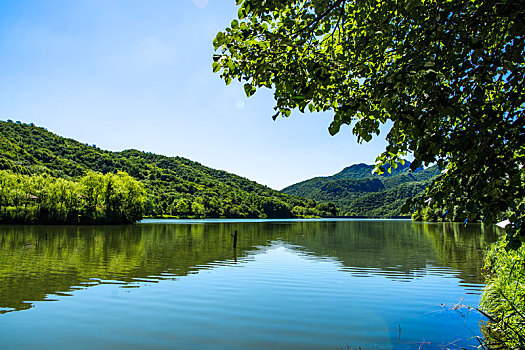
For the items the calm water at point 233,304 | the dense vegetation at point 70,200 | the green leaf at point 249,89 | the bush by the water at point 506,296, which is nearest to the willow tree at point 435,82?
the green leaf at point 249,89

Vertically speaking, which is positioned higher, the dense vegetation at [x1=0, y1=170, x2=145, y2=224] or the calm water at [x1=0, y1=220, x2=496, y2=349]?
the dense vegetation at [x1=0, y1=170, x2=145, y2=224]

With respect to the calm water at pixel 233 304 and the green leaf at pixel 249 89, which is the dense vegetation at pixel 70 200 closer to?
the calm water at pixel 233 304

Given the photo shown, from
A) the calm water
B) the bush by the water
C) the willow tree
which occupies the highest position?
the willow tree

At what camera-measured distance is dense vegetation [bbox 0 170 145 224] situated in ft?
241

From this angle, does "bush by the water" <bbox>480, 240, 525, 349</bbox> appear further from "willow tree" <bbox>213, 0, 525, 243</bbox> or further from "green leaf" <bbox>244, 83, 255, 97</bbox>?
"green leaf" <bbox>244, 83, 255, 97</bbox>

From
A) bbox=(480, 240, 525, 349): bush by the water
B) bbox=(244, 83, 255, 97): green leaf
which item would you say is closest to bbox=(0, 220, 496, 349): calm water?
bbox=(480, 240, 525, 349): bush by the water

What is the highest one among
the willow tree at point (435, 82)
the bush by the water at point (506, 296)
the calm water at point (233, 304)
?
the willow tree at point (435, 82)

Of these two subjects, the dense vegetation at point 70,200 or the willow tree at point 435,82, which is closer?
the willow tree at point 435,82

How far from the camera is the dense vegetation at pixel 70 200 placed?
241 ft

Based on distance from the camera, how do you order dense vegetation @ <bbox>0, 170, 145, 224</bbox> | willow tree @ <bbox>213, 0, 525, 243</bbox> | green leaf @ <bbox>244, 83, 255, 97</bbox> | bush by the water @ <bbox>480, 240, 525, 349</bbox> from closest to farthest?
willow tree @ <bbox>213, 0, 525, 243</bbox> → green leaf @ <bbox>244, 83, 255, 97</bbox> → bush by the water @ <bbox>480, 240, 525, 349</bbox> → dense vegetation @ <bbox>0, 170, 145, 224</bbox>

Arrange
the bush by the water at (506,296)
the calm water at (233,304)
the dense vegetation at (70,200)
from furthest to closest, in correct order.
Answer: the dense vegetation at (70,200) < the calm water at (233,304) < the bush by the water at (506,296)

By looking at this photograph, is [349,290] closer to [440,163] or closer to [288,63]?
[440,163]

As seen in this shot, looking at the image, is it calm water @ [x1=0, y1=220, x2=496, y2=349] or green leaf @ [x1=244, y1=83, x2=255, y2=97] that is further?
calm water @ [x1=0, y1=220, x2=496, y2=349]

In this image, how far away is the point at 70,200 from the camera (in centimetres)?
7812
